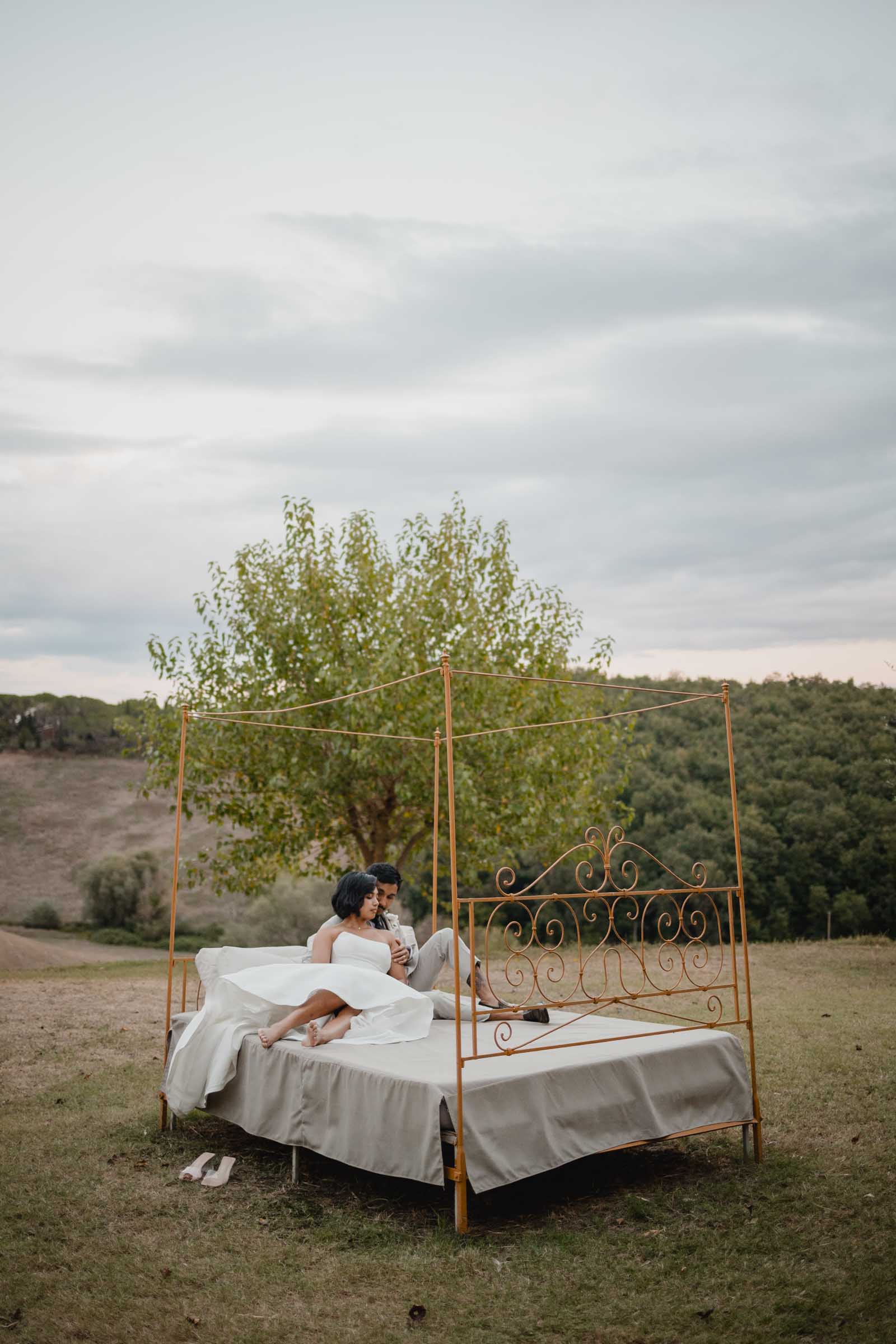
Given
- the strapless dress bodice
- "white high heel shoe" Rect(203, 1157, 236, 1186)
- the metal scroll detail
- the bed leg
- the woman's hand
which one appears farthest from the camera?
the woman's hand

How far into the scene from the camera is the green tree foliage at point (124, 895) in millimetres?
17562

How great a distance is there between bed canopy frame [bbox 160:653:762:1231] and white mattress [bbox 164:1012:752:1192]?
0.21 ft

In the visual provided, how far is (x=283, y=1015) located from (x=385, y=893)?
146 centimetres

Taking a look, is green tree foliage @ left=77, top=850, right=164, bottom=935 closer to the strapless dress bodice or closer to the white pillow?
the white pillow

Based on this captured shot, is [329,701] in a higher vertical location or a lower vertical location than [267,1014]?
higher

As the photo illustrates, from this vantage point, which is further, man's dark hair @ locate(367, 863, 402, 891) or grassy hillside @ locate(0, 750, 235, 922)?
grassy hillside @ locate(0, 750, 235, 922)

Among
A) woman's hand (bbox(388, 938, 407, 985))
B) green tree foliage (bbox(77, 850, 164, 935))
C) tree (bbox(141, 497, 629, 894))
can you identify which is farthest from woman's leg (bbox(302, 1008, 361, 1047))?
green tree foliage (bbox(77, 850, 164, 935))

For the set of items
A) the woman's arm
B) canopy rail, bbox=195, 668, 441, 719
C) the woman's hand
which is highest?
canopy rail, bbox=195, 668, 441, 719

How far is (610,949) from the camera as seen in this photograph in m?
4.66

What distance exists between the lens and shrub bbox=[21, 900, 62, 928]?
18562 mm

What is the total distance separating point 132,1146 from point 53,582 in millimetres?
9710

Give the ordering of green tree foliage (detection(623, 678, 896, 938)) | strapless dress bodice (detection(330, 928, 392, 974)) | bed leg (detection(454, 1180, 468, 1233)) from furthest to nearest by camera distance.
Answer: green tree foliage (detection(623, 678, 896, 938)) < strapless dress bodice (detection(330, 928, 392, 974)) < bed leg (detection(454, 1180, 468, 1233))

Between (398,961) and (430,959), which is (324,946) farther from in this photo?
(430,959)

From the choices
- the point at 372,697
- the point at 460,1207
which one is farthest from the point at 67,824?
the point at 460,1207
